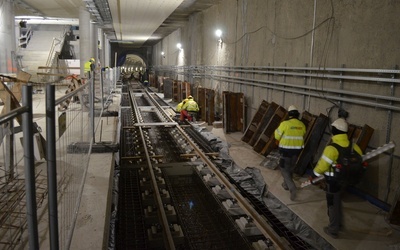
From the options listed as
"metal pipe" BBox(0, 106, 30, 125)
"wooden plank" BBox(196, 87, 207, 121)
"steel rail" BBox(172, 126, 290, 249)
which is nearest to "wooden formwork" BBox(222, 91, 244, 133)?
"wooden plank" BBox(196, 87, 207, 121)

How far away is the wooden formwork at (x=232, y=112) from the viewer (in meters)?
12.3

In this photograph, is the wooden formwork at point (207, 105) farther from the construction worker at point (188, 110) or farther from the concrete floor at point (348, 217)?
the concrete floor at point (348, 217)

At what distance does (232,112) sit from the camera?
40.6 feet

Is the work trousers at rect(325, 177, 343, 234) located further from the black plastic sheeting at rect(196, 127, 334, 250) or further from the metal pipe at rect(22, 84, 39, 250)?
the metal pipe at rect(22, 84, 39, 250)

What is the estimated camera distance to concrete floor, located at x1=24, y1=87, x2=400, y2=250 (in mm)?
4094

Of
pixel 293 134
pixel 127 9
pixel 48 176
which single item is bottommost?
pixel 293 134

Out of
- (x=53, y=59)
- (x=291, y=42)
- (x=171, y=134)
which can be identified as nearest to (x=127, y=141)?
(x=171, y=134)

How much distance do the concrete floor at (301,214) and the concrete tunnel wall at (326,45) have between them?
26.5 inches

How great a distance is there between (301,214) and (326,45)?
12.4 ft

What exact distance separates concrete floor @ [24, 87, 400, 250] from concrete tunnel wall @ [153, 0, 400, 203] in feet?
2.21

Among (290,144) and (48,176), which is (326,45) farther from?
(48,176)

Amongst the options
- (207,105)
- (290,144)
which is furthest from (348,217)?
(207,105)

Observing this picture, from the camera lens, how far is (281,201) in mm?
6266

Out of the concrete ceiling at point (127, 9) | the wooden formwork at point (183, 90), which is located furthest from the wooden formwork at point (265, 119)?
the wooden formwork at point (183, 90)
